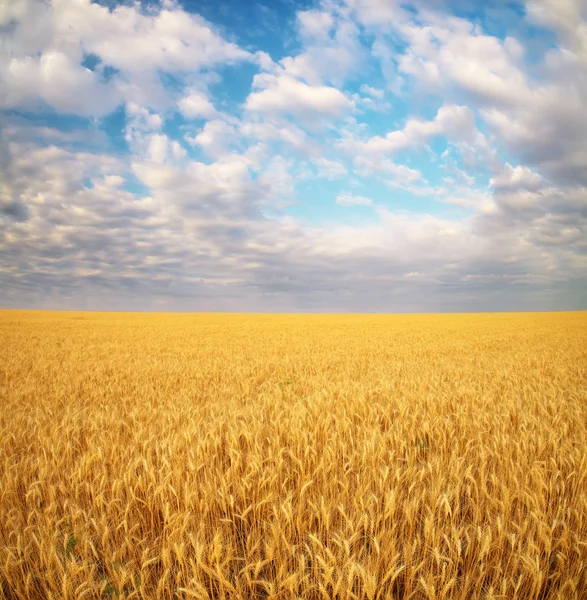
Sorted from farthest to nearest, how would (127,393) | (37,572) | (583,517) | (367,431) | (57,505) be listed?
(127,393)
(367,431)
(57,505)
(583,517)
(37,572)

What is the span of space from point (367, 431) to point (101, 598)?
125 inches

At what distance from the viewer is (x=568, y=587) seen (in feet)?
7.09

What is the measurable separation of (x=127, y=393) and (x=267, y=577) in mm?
6385

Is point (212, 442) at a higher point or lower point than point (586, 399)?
higher

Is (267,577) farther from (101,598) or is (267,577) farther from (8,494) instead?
(8,494)

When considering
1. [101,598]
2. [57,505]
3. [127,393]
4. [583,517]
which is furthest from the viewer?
[127,393]

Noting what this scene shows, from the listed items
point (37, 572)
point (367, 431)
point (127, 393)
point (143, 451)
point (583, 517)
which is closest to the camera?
Answer: point (37, 572)

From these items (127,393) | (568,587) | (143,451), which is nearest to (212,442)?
(143,451)

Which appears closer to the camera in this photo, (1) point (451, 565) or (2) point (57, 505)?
(1) point (451, 565)

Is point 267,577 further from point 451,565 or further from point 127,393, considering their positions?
point 127,393

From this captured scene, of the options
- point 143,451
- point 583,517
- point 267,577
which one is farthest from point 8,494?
point 583,517

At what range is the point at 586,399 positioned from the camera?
6746 mm

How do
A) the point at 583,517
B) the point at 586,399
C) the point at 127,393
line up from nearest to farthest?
1. the point at 583,517
2. the point at 586,399
3. the point at 127,393

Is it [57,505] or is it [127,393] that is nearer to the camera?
[57,505]
